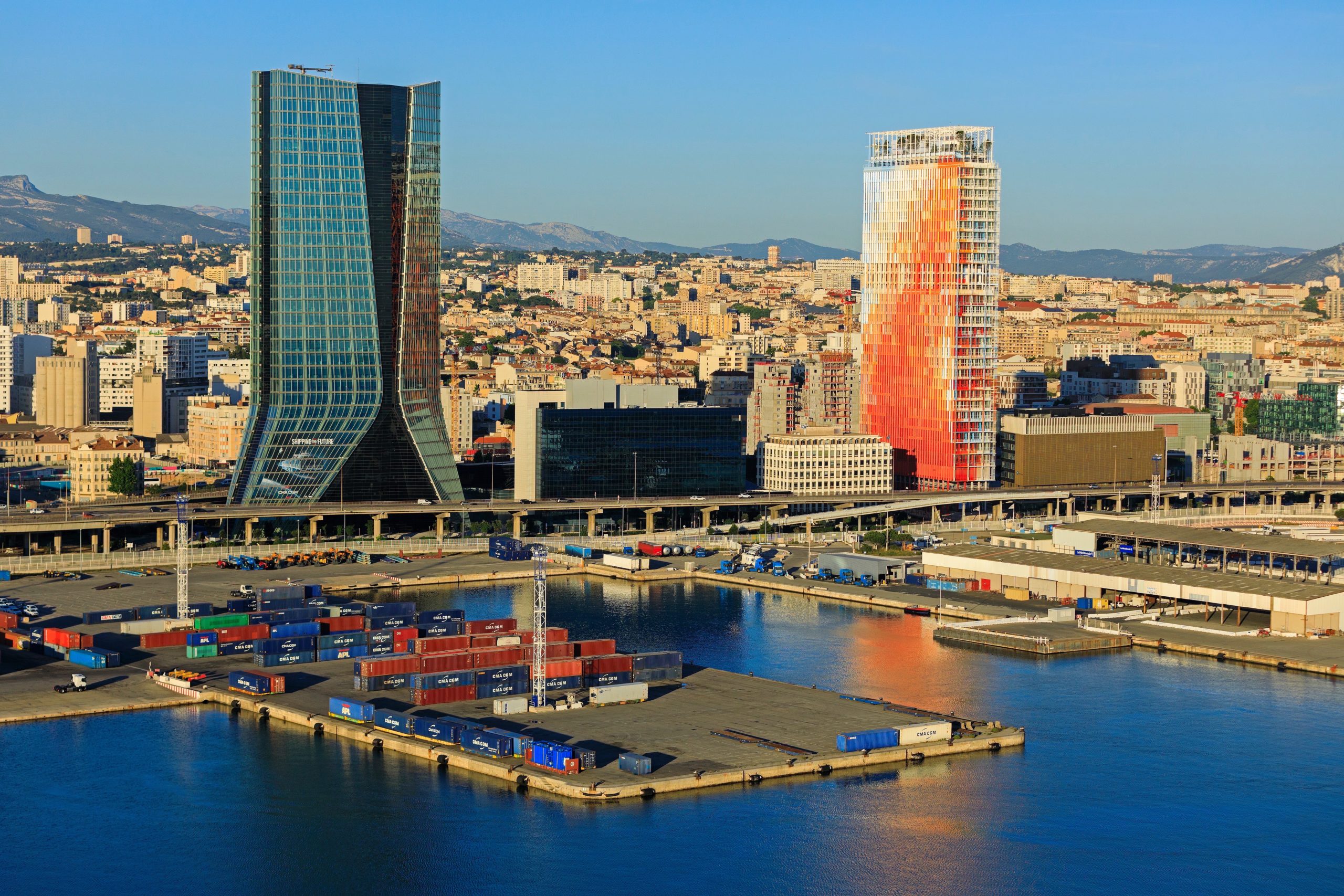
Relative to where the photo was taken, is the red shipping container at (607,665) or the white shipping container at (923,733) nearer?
the white shipping container at (923,733)

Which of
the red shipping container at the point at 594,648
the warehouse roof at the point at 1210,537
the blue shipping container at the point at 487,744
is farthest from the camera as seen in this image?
the warehouse roof at the point at 1210,537

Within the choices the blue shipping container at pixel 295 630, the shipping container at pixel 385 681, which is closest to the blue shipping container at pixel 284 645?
the blue shipping container at pixel 295 630

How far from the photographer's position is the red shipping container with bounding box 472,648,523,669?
182 ft

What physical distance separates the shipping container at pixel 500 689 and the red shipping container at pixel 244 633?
10379 millimetres

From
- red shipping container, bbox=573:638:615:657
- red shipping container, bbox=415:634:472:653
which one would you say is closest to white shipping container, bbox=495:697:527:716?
red shipping container, bbox=415:634:472:653

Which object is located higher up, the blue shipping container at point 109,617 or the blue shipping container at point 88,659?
the blue shipping container at point 109,617

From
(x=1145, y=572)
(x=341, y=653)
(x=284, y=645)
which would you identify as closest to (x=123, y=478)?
(x=341, y=653)

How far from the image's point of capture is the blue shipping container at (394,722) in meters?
49.4

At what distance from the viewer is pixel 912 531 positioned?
93.8 m

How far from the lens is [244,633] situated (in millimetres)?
60625

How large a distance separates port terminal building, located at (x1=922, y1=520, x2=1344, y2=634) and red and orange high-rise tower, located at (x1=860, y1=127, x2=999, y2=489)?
63.5ft

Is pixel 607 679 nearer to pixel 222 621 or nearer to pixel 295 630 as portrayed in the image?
pixel 295 630

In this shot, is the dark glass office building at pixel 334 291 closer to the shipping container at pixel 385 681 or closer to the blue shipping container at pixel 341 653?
the blue shipping container at pixel 341 653

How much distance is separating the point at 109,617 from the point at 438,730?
19830 millimetres
